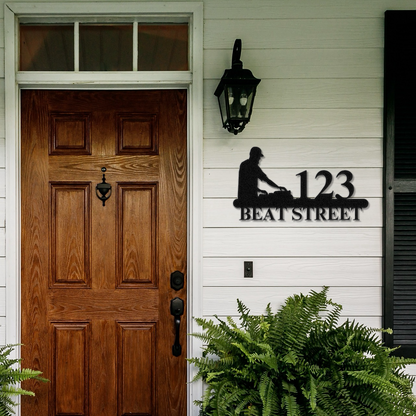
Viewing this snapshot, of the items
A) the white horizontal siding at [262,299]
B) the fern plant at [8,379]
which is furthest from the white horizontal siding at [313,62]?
the fern plant at [8,379]

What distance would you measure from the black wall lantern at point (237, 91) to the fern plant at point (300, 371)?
3.05ft

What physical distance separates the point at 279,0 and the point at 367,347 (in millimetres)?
1788

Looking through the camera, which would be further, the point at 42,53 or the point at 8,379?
the point at 42,53

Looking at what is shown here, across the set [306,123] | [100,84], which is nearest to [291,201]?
[306,123]

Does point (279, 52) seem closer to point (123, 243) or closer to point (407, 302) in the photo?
point (123, 243)

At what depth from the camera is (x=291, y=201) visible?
2066 millimetres

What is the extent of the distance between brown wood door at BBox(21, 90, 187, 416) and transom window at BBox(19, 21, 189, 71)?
148 mm

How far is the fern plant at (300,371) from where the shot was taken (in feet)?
5.18

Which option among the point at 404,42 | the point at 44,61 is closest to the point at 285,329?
the point at 404,42

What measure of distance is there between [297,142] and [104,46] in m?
1.17

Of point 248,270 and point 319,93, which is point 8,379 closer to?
point 248,270

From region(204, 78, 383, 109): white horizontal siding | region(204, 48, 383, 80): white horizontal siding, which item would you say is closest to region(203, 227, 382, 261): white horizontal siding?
region(204, 78, 383, 109): white horizontal siding

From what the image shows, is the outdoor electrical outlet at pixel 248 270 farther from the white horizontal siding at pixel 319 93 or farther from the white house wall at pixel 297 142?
the white horizontal siding at pixel 319 93

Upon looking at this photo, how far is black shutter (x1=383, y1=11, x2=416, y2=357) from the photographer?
6.71 feet
